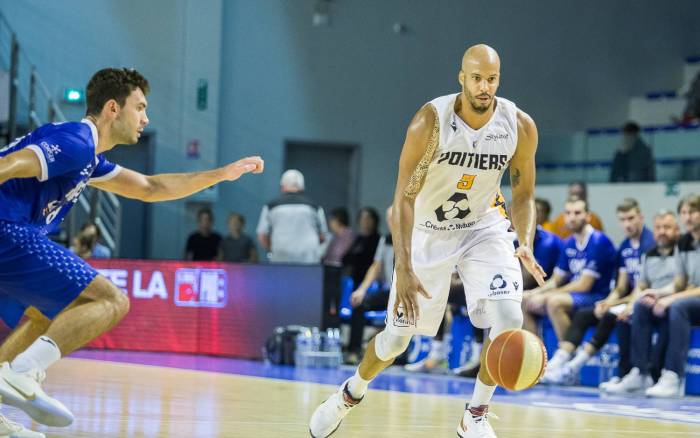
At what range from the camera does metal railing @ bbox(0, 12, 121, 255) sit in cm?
1525

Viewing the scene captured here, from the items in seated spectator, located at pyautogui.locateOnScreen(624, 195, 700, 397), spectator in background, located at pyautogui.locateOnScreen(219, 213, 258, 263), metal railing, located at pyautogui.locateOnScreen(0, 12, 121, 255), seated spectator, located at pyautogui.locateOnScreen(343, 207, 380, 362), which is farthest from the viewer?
spectator in background, located at pyautogui.locateOnScreen(219, 213, 258, 263)

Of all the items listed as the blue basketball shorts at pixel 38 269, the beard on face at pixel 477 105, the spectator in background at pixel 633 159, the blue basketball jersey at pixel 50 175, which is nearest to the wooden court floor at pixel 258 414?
the blue basketball shorts at pixel 38 269

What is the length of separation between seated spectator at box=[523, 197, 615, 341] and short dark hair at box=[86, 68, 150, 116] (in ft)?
19.1

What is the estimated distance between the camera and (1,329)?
1300 centimetres

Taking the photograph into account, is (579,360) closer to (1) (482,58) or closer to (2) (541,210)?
(2) (541,210)

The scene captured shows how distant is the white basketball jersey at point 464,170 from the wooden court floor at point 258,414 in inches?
46.3

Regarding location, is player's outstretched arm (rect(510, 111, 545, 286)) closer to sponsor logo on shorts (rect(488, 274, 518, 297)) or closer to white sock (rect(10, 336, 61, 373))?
sponsor logo on shorts (rect(488, 274, 518, 297))

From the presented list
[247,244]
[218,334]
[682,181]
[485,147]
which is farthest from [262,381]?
[682,181]

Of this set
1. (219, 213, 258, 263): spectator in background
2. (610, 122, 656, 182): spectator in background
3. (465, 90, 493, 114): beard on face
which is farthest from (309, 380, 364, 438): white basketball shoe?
(610, 122, 656, 182): spectator in background

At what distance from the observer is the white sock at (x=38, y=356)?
4926mm

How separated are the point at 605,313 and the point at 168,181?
539 centimetres

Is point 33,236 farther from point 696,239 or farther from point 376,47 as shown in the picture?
point 376,47

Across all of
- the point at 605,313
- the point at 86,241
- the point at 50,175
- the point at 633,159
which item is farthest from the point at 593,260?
the point at 50,175

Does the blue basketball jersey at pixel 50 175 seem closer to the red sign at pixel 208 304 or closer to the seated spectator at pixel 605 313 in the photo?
the seated spectator at pixel 605 313
